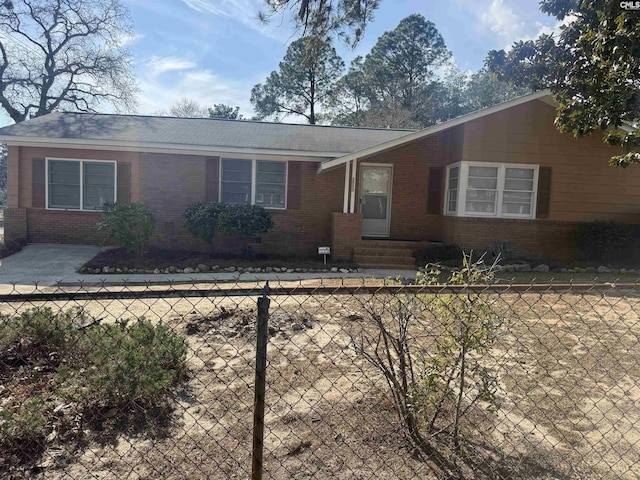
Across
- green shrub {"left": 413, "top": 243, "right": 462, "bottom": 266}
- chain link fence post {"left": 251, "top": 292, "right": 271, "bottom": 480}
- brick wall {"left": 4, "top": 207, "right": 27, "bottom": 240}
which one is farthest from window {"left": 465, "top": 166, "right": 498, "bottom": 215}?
brick wall {"left": 4, "top": 207, "right": 27, "bottom": 240}

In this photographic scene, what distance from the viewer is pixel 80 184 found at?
12.1 meters

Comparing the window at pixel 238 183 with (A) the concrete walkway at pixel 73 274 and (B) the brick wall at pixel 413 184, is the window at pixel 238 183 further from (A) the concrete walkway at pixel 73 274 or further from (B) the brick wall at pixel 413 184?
(A) the concrete walkway at pixel 73 274

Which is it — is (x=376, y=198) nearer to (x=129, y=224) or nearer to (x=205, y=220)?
(x=205, y=220)

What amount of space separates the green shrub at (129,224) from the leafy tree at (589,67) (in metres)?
9.83

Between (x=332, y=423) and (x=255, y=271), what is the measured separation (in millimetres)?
7102

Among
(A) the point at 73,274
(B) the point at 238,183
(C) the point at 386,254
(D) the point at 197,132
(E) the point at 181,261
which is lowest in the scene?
(A) the point at 73,274

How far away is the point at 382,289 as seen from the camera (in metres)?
2.40

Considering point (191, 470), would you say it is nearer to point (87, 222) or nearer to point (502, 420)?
point (502, 420)

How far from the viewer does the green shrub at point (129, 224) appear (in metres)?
10.3

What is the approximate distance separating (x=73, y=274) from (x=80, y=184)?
13.5ft

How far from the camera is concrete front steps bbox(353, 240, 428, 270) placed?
36.0 feet

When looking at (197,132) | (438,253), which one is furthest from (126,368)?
(197,132)

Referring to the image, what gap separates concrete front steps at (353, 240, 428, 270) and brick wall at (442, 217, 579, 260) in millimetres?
1091

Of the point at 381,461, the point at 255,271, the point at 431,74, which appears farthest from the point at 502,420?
the point at 431,74
